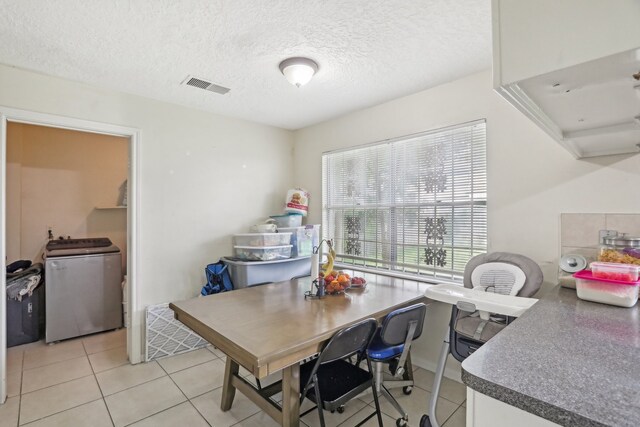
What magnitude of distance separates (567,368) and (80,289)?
4.33m

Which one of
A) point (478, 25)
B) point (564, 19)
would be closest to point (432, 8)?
point (478, 25)

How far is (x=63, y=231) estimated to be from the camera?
4039 mm

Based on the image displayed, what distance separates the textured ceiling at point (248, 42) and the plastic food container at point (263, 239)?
55.6 inches

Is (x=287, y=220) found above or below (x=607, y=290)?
above

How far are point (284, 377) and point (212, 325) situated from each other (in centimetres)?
50

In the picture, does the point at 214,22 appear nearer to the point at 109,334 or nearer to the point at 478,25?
the point at 478,25

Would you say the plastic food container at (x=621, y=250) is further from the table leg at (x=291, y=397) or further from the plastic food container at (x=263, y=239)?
the plastic food container at (x=263, y=239)

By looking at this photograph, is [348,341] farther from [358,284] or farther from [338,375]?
[358,284]

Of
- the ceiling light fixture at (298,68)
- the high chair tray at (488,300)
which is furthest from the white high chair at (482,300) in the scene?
the ceiling light fixture at (298,68)

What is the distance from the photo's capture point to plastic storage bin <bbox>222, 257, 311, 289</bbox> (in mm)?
3119

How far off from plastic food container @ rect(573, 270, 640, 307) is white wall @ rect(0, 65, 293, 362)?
3144 millimetres

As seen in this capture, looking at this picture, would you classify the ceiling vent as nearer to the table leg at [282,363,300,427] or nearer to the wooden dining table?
the wooden dining table

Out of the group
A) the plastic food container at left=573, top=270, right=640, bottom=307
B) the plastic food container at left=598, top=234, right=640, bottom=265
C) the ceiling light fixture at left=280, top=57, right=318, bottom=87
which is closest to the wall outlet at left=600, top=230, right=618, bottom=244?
the plastic food container at left=598, top=234, right=640, bottom=265

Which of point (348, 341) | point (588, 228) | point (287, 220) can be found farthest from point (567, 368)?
point (287, 220)
